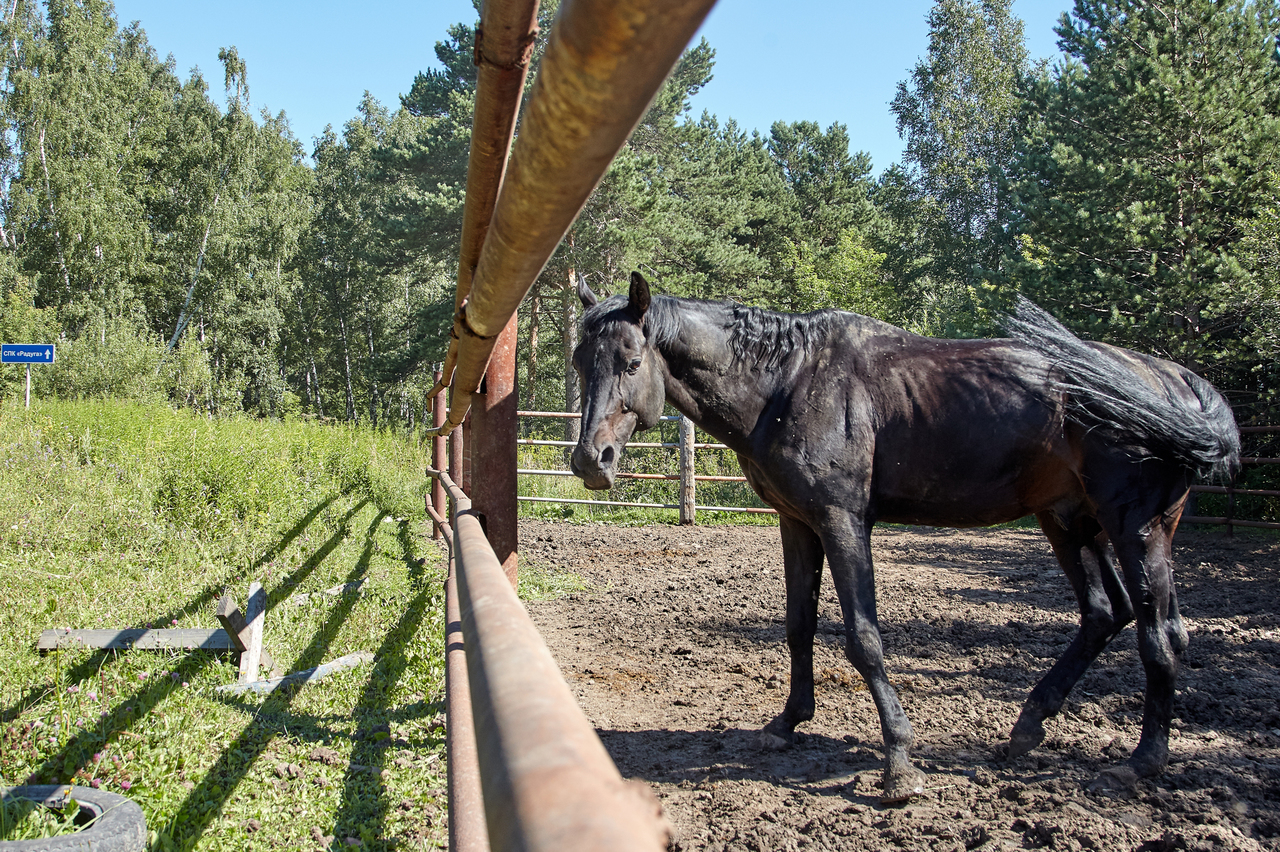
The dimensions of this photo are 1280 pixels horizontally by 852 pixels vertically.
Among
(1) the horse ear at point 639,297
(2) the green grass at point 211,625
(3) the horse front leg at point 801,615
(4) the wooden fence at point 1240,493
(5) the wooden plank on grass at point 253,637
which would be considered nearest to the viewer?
(2) the green grass at point 211,625

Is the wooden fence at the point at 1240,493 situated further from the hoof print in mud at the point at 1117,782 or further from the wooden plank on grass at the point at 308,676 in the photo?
the wooden plank on grass at the point at 308,676

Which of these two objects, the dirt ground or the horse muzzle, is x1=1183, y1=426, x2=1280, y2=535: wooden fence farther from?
the horse muzzle

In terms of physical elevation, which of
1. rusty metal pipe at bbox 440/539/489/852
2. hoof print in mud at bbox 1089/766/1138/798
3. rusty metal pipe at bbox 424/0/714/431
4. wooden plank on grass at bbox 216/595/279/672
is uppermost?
rusty metal pipe at bbox 424/0/714/431

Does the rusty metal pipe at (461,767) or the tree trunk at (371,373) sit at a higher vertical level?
the tree trunk at (371,373)

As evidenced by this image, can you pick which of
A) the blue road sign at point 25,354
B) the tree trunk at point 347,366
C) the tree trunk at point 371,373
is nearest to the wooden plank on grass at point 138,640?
the blue road sign at point 25,354

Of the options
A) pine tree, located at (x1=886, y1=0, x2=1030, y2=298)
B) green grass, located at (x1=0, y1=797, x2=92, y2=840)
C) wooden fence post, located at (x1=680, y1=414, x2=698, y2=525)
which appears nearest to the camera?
green grass, located at (x1=0, y1=797, x2=92, y2=840)

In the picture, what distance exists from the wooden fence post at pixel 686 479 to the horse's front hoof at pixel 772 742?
857cm

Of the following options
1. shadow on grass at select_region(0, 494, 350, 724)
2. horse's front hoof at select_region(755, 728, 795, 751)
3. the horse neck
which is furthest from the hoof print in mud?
shadow on grass at select_region(0, 494, 350, 724)

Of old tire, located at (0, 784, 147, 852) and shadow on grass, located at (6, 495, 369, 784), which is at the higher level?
old tire, located at (0, 784, 147, 852)

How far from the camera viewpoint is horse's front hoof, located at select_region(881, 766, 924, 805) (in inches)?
114

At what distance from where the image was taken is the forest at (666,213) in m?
12.9

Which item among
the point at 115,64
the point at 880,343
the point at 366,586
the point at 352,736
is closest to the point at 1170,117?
the point at 880,343

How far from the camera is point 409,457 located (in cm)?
1273

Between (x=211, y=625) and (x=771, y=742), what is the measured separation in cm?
351
